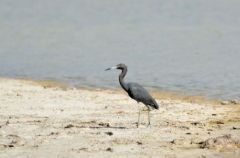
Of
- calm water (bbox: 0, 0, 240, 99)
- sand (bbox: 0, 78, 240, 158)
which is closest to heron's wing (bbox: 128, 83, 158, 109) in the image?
sand (bbox: 0, 78, 240, 158)

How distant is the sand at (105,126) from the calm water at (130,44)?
3.35 m

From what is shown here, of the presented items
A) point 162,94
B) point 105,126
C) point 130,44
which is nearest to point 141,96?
point 105,126

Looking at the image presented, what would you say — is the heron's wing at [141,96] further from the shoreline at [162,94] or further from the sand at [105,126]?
the shoreline at [162,94]

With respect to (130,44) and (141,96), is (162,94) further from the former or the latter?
(130,44)

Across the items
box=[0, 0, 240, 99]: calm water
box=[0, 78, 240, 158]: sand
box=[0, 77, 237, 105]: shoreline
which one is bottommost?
box=[0, 78, 240, 158]: sand

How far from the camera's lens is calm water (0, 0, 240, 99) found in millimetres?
25047

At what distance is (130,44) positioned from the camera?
3462 cm

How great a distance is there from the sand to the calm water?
11.0 feet

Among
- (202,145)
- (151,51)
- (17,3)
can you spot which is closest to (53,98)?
(202,145)

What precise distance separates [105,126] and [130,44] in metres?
19.2

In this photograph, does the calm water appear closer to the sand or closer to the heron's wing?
the sand

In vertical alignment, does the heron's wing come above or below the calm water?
below

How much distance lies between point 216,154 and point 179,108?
5.60 m

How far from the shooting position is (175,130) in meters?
15.0
